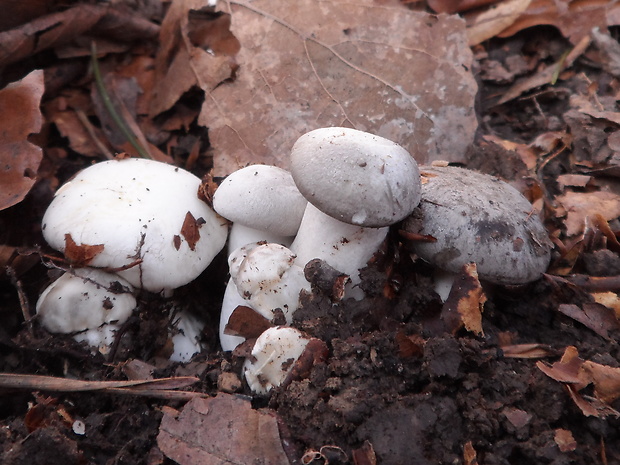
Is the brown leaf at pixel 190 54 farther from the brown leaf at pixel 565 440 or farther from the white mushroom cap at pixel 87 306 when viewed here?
the brown leaf at pixel 565 440

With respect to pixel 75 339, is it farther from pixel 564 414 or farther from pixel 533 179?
pixel 533 179

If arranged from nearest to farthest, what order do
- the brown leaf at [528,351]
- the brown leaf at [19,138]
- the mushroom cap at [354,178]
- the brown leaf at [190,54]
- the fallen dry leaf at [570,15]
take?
the mushroom cap at [354,178]
the brown leaf at [528,351]
the brown leaf at [19,138]
the brown leaf at [190,54]
the fallen dry leaf at [570,15]

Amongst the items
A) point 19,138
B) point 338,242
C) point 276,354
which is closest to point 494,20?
point 338,242

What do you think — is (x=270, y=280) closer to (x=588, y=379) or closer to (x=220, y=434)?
(x=220, y=434)

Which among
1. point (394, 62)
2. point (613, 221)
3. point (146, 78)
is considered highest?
point (394, 62)

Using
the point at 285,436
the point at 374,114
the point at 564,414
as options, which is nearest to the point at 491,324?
the point at 564,414

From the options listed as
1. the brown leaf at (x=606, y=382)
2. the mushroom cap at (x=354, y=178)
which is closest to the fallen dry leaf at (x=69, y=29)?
the mushroom cap at (x=354, y=178)

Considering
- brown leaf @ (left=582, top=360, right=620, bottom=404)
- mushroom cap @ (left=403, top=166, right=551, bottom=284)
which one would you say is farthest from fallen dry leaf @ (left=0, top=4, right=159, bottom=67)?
brown leaf @ (left=582, top=360, right=620, bottom=404)
